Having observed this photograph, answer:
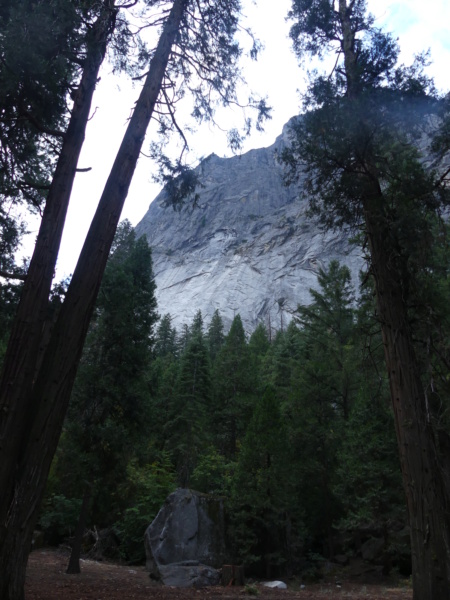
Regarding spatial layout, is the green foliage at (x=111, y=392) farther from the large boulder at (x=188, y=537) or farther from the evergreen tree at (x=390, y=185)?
the evergreen tree at (x=390, y=185)

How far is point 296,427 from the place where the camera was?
19.3 m

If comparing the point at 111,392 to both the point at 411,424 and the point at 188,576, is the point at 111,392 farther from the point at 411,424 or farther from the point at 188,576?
the point at 411,424

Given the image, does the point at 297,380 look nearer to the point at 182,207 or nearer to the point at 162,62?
the point at 182,207

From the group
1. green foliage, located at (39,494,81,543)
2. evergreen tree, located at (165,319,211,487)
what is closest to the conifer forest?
green foliage, located at (39,494,81,543)

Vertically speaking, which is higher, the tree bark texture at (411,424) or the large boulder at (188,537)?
the tree bark texture at (411,424)

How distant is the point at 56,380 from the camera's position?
173 inches

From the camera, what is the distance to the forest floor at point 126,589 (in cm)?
784

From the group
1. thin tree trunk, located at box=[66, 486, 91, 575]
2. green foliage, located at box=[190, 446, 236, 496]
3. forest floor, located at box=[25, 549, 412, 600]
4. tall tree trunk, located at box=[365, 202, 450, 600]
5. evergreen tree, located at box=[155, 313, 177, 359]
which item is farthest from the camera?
evergreen tree, located at box=[155, 313, 177, 359]

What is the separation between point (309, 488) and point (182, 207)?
51.5 feet

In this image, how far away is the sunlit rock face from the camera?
69312 millimetres

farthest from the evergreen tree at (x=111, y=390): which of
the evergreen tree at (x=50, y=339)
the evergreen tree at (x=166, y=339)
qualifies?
the evergreen tree at (x=166, y=339)

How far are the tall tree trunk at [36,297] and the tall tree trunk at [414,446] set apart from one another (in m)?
4.06

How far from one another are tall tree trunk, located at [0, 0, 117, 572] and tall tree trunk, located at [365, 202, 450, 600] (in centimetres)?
406

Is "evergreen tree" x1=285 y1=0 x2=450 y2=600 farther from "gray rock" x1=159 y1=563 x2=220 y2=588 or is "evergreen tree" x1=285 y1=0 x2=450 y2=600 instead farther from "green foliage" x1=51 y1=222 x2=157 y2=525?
"green foliage" x1=51 y1=222 x2=157 y2=525
